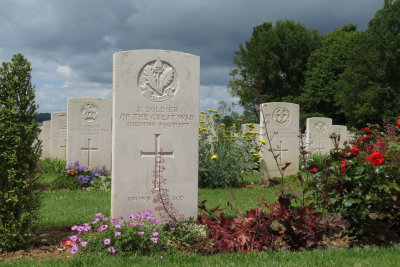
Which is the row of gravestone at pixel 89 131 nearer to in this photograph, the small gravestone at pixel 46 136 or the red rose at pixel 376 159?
the small gravestone at pixel 46 136

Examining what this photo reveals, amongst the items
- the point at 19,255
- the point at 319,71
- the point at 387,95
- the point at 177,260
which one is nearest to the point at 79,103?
the point at 19,255

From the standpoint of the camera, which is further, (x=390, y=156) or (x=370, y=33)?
(x=370, y=33)

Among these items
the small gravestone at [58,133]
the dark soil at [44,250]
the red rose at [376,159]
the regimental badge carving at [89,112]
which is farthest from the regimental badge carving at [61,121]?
the red rose at [376,159]

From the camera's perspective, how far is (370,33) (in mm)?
25859

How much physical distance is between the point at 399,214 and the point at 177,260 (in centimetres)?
283

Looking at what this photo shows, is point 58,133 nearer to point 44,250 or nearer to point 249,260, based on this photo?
point 44,250

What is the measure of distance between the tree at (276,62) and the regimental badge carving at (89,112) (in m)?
21.1

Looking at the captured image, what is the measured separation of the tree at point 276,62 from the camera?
31812 millimetres

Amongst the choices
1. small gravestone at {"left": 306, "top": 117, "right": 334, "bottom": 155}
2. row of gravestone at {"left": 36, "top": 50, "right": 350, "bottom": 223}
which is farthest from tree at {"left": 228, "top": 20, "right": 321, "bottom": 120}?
row of gravestone at {"left": 36, "top": 50, "right": 350, "bottom": 223}

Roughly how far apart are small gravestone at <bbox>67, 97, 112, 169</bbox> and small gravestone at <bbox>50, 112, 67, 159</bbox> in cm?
479

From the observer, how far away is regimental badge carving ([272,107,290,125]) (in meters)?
11.5

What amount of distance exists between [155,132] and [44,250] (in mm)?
2031

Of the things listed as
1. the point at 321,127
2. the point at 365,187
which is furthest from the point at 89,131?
the point at 321,127

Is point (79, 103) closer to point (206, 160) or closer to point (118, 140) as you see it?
point (206, 160)
